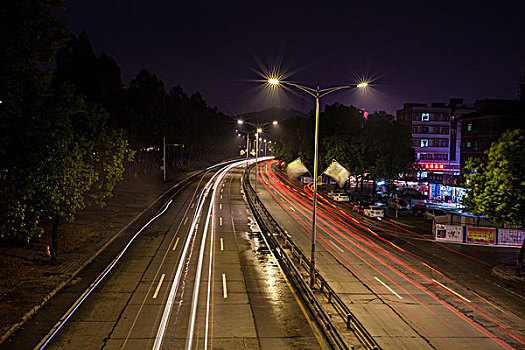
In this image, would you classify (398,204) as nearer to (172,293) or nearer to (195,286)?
(195,286)

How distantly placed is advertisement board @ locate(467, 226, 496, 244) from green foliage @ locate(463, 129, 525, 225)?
890 centimetres

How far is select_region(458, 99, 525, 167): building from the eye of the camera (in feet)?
234

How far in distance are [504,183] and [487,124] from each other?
60.5 m

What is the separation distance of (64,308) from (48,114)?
8171 millimetres

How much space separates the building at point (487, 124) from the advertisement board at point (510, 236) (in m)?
46.0

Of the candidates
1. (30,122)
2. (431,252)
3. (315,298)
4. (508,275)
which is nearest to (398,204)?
(431,252)

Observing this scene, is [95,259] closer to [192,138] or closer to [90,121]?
[90,121]

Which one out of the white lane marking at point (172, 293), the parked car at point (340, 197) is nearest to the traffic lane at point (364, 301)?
the white lane marking at point (172, 293)

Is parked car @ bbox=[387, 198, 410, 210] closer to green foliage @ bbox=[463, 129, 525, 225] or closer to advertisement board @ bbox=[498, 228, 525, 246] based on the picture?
advertisement board @ bbox=[498, 228, 525, 246]

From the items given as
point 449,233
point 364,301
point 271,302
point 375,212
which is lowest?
point 364,301

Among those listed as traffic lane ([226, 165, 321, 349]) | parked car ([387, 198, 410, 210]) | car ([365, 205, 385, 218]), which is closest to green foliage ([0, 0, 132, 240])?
traffic lane ([226, 165, 321, 349])

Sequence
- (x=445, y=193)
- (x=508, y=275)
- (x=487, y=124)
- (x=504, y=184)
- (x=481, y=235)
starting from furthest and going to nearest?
(x=487, y=124)
(x=445, y=193)
(x=481, y=235)
(x=508, y=275)
(x=504, y=184)

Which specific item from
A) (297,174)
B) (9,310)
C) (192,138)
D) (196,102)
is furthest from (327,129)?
(196,102)

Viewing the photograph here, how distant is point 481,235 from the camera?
31.3 m
